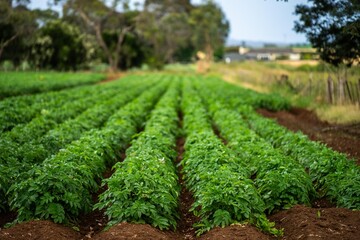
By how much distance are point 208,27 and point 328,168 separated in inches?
3140

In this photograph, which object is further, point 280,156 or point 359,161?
point 359,161

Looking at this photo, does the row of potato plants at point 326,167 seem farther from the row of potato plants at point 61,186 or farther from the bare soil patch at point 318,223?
the row of potato plants at point 61,186

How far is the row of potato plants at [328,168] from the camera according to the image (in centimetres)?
743

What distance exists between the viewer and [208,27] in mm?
86062

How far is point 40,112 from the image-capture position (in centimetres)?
1565

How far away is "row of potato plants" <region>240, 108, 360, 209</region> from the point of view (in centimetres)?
743

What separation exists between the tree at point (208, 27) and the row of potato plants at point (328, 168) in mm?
66640

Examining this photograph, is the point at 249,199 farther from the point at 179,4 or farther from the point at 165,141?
the point at 179,4

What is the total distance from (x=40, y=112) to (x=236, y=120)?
6768 millimetres

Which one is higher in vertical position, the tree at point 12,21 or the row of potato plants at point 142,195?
the tree at point 12,21

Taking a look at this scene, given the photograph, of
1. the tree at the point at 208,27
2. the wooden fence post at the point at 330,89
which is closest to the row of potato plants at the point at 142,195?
the wooden fence post at the point at 330,89

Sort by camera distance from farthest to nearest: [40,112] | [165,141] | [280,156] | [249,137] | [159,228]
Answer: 1. [40,112]
2. [249,137]
3. [165,141]
4. [280,156]
5. [159,228]

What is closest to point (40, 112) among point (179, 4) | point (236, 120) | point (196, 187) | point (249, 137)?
point (236, 120)

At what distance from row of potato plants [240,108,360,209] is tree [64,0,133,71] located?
160ft
